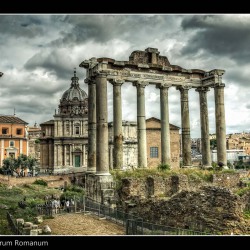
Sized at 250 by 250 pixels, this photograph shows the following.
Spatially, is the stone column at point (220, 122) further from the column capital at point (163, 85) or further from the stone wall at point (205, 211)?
the stone wall at point (205, 211)

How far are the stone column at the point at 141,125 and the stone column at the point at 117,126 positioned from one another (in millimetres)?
1747

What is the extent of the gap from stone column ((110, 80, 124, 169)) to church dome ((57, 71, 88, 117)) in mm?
38023

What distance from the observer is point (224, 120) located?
82.9 feet

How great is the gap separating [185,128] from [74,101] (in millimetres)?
40254

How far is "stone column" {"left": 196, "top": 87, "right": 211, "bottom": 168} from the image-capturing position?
86.2ft

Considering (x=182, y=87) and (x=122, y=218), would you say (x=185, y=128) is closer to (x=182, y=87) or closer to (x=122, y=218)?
(x=182, y=87)

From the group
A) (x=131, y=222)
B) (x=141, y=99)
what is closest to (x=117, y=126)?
(x=141, y=99)

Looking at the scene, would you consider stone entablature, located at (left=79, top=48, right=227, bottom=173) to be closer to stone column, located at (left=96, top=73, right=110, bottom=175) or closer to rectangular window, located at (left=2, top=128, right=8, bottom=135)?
stone column, located at (left=96, top=73, right=110, bottom=175)

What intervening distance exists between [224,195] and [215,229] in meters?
1.27

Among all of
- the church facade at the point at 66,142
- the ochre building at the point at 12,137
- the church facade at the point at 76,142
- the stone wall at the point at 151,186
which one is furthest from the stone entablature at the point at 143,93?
the ochre building at the point at 12,137

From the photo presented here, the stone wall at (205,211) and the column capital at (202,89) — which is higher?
the column capital at (202,89)

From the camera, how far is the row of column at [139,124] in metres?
20.8

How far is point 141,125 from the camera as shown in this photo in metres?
24.1

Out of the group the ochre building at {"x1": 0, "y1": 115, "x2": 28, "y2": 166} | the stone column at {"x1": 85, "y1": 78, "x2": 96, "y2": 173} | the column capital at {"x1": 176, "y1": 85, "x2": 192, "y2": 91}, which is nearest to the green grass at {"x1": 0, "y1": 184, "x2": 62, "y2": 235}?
the stone column at {"x1": 85, "y1": 78, "x2": 96, "y2": 173}
